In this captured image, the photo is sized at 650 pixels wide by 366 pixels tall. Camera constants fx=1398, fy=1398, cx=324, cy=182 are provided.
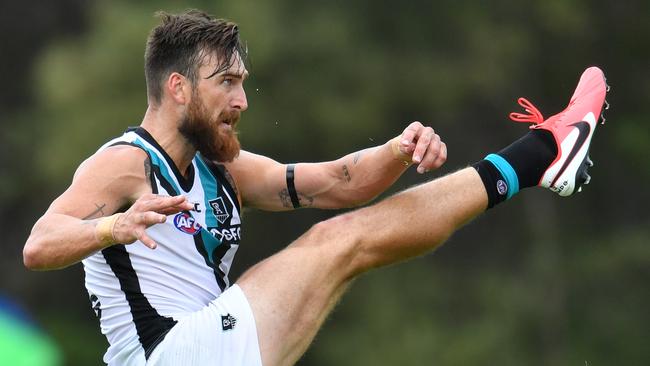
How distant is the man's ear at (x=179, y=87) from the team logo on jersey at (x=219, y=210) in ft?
1.59

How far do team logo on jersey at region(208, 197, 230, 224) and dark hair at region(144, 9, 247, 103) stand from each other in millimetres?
537

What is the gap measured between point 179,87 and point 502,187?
1.55 metres

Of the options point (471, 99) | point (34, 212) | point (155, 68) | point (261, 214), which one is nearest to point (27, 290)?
point (34, 212)

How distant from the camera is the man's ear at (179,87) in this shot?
642cm

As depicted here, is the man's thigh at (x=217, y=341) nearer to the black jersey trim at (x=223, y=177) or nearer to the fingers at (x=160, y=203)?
the black jersey trim at (x=223, y=177)

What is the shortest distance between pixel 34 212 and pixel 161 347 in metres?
13.1

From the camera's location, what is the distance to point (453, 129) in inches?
688

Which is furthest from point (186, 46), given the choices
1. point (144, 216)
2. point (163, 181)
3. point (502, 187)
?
point (502, 187)

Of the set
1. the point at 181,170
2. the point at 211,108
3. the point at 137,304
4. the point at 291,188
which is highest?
the point at 211,108

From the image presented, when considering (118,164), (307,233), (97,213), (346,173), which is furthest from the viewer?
(346,173)

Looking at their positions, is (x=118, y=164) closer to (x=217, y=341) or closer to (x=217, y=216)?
(x=217, y=216)

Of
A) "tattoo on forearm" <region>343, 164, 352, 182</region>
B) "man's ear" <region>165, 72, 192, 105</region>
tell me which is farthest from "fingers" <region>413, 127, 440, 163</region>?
"man's ear" <region>165, 72, 192, 105</region>

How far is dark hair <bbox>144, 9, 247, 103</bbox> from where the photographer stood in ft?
21.1

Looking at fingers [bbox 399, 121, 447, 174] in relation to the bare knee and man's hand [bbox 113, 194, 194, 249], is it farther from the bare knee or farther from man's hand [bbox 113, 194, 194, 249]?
man's hand [bbox 113, 194, 194, 249]
